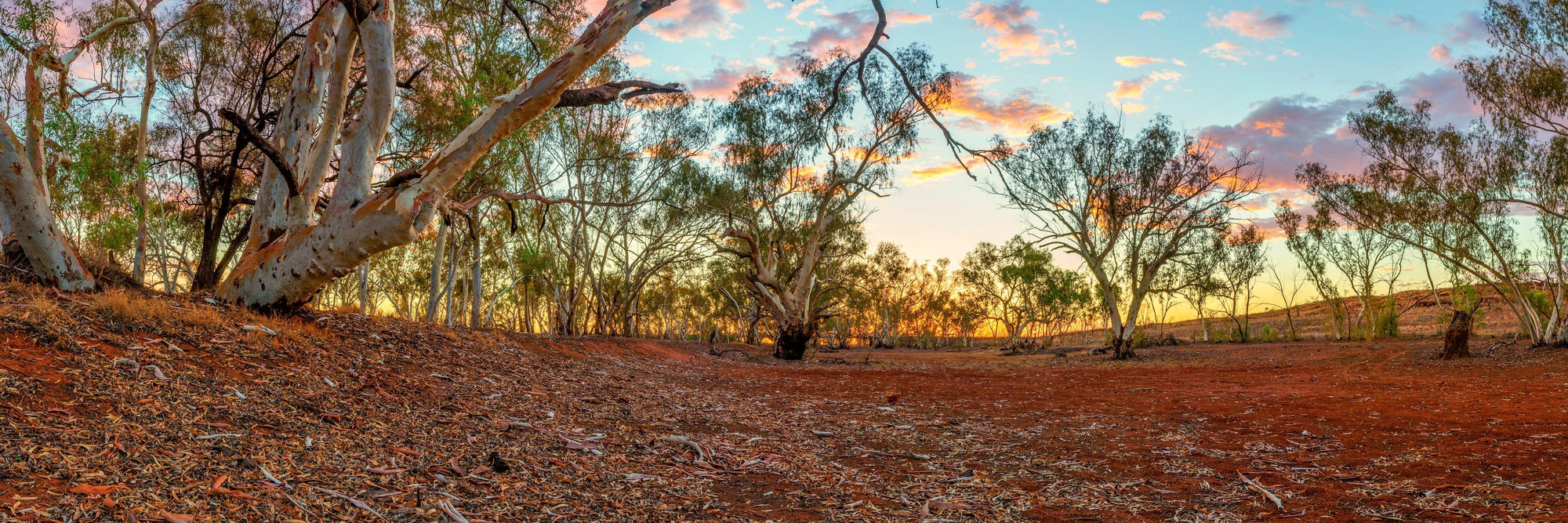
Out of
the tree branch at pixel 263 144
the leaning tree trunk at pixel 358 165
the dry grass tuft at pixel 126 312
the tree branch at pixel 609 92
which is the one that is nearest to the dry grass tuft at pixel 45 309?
the dry grass tuft at pixel 126 312

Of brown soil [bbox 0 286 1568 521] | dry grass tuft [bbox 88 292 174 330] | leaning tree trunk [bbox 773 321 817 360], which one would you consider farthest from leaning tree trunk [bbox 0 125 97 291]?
leaning tree trunk [bbox 773 321 817 360]

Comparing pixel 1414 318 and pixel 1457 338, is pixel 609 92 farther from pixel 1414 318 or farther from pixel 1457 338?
pixel 1414 318

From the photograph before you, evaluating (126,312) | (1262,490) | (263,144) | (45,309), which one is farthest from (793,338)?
(45,309)

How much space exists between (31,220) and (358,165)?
2413mm

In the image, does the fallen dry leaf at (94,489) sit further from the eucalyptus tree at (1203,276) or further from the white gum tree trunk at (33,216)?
the eucalyptus tree at (1203,276)

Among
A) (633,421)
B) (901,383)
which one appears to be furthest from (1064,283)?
(633,421)

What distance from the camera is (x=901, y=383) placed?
10.6 metres

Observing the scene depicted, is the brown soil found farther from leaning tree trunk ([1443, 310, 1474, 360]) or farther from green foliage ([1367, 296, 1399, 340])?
green foliage ([1367, 296, 1399, 340])

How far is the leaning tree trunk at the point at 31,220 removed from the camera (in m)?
5.32

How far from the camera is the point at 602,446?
4418 millimetres

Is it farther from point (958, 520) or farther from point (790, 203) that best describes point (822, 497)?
point (790, 203)

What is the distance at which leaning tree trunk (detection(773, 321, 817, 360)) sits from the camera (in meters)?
19.3

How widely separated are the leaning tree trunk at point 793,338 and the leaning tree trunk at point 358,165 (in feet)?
44.8

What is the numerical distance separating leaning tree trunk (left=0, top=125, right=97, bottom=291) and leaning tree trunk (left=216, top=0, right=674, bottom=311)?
988mm
